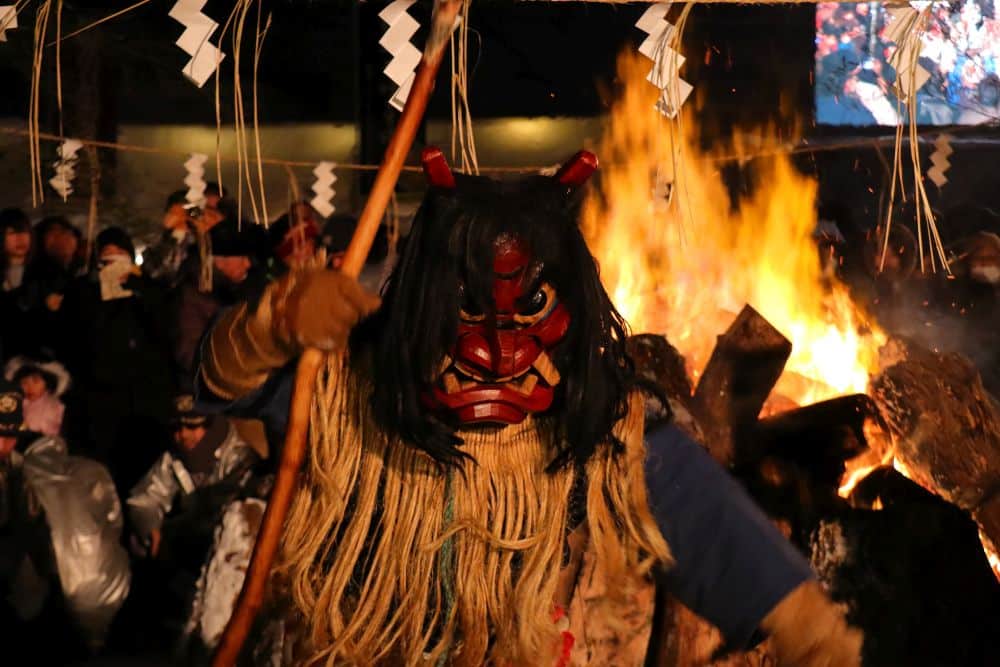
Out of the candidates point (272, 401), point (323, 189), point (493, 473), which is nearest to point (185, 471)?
point (323, 189)

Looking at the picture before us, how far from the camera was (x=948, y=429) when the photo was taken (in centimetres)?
446

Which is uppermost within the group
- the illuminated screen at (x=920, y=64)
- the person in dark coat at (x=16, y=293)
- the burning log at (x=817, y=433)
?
the illuminated screen at (x=920, y=64)

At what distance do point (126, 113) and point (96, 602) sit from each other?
3.21 m

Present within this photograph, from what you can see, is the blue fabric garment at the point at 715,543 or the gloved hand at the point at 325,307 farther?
the blue fabric garment at the point at 715,543

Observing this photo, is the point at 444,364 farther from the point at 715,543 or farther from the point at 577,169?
the point at 715,543

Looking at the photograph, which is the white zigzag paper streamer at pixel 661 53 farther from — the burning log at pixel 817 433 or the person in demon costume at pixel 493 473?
the burning log at pixel 817 433

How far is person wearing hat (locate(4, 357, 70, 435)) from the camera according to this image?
5078 mm

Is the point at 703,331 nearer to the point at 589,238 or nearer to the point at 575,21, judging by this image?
the point at 589,238

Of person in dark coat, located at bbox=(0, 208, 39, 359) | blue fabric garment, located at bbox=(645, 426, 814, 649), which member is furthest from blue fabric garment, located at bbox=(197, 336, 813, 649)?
person in dark coat, located at bbox=(0, 208, 39, 359)

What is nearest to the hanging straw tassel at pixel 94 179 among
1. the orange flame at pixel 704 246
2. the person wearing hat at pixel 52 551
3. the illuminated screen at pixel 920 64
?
the person wearing hat at pixel 52 551

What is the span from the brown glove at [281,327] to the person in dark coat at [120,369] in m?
3.27

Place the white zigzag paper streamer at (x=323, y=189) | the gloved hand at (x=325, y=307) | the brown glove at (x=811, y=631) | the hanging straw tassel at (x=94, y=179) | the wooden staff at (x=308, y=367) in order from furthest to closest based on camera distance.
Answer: the hanging straw tassel at (x=94, y=179), the white zigzag paper streamer at (x=323, y=189), the brown glove at (x=811, y=631), the wooden staff at (x=308, y=367), the gloved hand at (x=325, y=307)

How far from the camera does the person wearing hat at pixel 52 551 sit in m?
4.68

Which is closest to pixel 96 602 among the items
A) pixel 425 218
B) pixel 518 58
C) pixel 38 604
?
pixel 38 604
